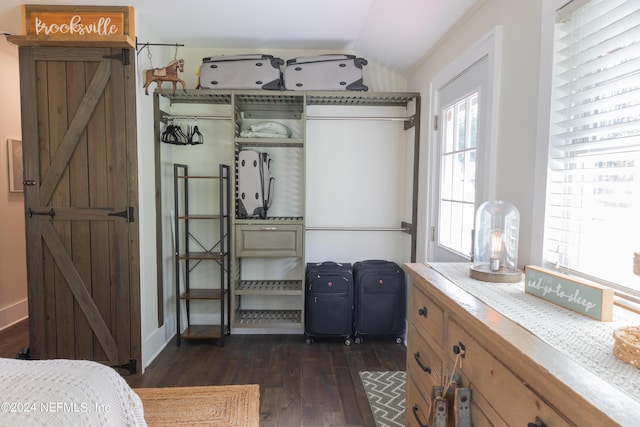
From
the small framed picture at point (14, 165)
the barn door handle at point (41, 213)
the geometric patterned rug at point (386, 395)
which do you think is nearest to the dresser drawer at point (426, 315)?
the geometric patterned rug at point (386, 395)

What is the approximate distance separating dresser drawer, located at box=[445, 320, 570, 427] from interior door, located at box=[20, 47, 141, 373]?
86.2 inches

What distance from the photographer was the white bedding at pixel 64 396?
0.88m

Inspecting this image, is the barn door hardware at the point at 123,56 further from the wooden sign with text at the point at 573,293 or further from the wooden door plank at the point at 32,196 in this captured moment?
the wooden sign with text at the point at 573,293

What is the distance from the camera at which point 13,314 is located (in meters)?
3.18

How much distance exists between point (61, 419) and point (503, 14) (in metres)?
2.23

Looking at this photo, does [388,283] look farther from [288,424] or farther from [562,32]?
[562,32]

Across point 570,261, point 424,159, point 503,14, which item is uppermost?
point 503,14

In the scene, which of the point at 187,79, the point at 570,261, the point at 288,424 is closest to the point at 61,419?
the point at 288,424

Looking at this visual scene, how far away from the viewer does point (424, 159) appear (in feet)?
8.74

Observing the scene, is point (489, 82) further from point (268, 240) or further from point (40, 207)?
point (40, 207)

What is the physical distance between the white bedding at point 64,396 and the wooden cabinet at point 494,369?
3.46 feet

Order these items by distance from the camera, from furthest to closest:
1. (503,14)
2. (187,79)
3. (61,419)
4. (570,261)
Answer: (187,79)
(503,14)
(570,261)
(61,419)

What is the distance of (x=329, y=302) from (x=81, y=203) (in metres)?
1.95

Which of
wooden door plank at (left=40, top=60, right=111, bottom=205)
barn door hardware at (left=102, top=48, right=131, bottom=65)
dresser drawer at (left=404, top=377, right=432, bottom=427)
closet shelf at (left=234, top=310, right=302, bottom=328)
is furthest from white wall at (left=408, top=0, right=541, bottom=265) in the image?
wooden door plank at (left=40, top=60, right=111, bottom=205)
